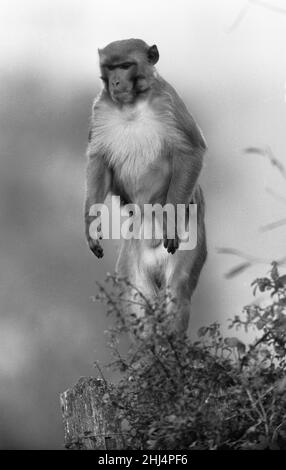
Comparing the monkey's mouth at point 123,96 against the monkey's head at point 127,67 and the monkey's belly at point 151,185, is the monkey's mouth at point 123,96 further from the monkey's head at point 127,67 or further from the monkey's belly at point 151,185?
the monkey's belly at point 151,185

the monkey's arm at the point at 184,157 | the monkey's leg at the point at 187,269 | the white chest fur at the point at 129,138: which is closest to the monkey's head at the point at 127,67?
the white chest fur at the point at 129,138

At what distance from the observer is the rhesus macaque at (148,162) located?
7484 mm

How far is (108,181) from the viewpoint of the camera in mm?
7859

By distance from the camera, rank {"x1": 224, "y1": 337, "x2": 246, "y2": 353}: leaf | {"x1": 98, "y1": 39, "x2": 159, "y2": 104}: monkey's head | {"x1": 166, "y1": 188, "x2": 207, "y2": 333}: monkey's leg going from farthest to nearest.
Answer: {"x1": 166, "y1": 188, "x2": 207, "y2": 333}: monkey's leg
{"x1": 98, "y1": 39, "x2": 159, "y2": 104}: monkey's head
{"x1": 224, "y1": 337, "x2": 246, "y2": 353}: leaf

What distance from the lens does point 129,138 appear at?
776 centimetres

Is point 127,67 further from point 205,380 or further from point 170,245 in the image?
point 205,380

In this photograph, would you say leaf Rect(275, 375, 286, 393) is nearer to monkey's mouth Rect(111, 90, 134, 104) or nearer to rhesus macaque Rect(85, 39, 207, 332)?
rhesus macaque Rect(85, 39, 207, 332)

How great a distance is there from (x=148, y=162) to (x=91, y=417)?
7.68ft

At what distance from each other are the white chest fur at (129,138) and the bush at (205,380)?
250 centimetres

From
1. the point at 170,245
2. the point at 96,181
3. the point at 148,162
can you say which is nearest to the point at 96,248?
the point at 170,245

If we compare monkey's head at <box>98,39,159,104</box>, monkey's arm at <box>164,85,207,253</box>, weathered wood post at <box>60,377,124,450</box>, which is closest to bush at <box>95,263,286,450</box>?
weathered wood post at <box>60,377,124,450</box>

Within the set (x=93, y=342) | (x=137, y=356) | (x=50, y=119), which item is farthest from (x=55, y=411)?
(x=137, y=356)

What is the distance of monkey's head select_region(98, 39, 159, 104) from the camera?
732cm
